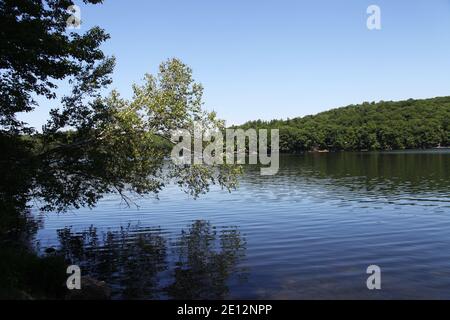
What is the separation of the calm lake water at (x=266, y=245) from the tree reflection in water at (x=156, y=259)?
0.21 ft

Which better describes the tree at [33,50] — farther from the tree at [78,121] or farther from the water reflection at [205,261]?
the water reflection at [205,261]

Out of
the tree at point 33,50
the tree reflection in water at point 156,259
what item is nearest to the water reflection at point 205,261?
the tree reflection in water at point 156,259

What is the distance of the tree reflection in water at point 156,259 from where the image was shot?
72.3 feet

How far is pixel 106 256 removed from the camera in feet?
96.3

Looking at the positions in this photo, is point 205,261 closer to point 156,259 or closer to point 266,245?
point 156,259

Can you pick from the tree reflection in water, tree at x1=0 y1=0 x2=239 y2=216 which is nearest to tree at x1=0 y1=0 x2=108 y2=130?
tree at x1=0 y1=0 x2=239 y2=216

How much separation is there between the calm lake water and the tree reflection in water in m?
0.06

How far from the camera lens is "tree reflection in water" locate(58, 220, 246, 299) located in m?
22.0

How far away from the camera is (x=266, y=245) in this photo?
3164cm

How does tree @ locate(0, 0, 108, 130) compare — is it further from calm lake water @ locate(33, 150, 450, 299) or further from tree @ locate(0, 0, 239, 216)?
calm lake water @ locate(33, 150, 450, 299)

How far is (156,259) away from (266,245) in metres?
8.34

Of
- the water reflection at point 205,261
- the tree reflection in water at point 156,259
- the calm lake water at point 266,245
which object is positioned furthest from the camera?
the calm lake water at point 266,245

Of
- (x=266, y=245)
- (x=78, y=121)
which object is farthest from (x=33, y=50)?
(x=266, y=245)

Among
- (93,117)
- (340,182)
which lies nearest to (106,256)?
(93,117)
